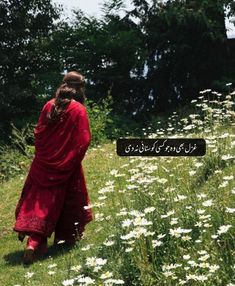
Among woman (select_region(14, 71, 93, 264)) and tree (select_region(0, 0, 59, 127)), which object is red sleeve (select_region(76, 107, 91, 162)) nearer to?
woman (select_region(14, 71, 93, 264))

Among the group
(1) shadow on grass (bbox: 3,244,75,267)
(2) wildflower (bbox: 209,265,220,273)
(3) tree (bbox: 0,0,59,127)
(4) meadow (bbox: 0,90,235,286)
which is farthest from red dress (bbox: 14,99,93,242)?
(3) tree (bbox: 0,0,59,127)

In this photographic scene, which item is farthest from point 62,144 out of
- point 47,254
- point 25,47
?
point 25,47

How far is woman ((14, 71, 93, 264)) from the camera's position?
5641mm

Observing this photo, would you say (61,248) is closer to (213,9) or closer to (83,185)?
(83,185)

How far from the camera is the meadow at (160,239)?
354 centimetres

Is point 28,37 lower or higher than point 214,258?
higher

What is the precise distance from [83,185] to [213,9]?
32.8 ft

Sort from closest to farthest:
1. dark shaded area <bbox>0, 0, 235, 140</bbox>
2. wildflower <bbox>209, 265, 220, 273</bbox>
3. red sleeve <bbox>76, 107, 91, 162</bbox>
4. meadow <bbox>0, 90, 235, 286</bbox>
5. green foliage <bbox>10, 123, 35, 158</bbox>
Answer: wildflower <bbox>209, 265, 220, 273</bbox> → meadow <bbox>0, 90, 235, 286</bbox> → red sleeve <bbox>76, 107, 91, 162</bbox> → green foliage <bbox>10, 123, 35, 158</bbox> → dark shaded area <bbox>0, 0, 235, 140</bbox>

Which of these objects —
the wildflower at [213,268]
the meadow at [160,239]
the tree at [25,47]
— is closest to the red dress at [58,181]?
the meadow at [160,239]

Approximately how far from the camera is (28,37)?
18641mm

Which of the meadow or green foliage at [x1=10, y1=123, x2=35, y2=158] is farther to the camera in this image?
green foliage at [x1=10, y1=123, x2=35, y2=158]

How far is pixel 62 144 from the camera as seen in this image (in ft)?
18.6

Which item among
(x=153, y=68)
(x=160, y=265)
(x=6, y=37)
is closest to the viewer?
(x=160, y=265)

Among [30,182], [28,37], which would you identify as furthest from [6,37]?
[30,182]
